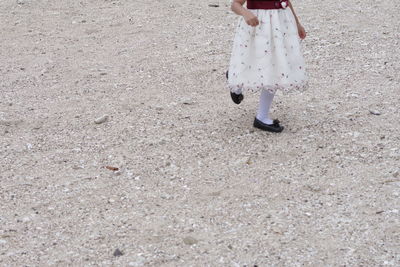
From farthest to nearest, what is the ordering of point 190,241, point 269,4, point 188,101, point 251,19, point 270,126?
1. point 188,101
2. point 270,126
3. point 269,4
4. point 251,19
5. point 190,241

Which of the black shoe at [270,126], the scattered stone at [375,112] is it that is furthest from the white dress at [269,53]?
the scattered stone at [375,112]

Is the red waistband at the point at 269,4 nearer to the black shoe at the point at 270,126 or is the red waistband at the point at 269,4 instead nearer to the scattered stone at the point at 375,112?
the black shoe at the point at 270,126

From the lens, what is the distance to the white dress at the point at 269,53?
4344 mm

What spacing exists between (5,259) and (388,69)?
12.4 ft

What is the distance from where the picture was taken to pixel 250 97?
5.36 m

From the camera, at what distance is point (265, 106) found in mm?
4664

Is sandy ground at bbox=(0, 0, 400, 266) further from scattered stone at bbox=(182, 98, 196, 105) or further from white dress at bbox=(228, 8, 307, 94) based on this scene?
white dress at bbox=(228, 8, 307, 94)

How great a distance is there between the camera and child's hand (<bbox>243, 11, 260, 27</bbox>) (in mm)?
4218

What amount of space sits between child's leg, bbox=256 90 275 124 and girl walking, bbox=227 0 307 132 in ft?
0.54

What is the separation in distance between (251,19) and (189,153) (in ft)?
3.07

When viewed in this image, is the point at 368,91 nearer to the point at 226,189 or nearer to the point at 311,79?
the point at 311,79

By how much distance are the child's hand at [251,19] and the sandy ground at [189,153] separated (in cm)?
80

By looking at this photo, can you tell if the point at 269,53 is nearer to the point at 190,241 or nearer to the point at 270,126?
the point at 270,126

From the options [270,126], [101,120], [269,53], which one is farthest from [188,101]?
[269,53]
